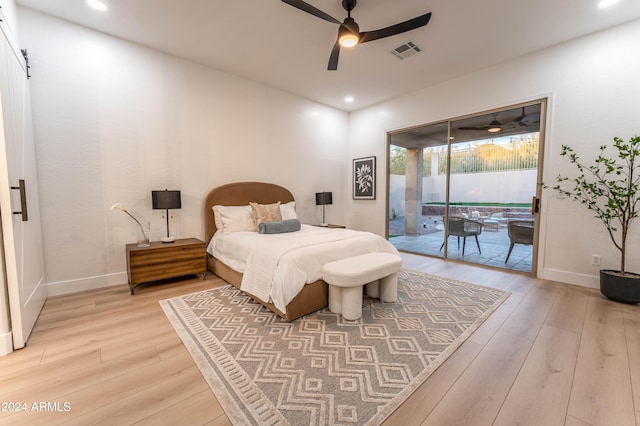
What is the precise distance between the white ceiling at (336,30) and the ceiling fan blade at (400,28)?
32 centimetres

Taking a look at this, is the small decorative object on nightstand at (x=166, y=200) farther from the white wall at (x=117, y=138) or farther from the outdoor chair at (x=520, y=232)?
the outdoor chair at (x=520, y=232)

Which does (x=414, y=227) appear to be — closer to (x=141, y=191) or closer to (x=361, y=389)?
(x=361, y=389)

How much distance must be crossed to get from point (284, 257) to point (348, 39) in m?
2.29

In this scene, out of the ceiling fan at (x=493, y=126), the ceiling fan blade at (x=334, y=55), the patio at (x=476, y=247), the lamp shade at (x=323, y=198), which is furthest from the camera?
the lamp shade at (x=323, y=198)

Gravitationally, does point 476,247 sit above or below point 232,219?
below

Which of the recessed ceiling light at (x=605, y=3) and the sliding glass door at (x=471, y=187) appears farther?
the sliding glass door at (x=471, y=187)

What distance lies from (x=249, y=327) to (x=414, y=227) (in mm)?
3959

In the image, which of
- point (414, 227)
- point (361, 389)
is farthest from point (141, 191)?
point (414, 227)

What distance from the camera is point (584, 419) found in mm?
1375

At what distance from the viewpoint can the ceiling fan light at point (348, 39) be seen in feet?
8.51

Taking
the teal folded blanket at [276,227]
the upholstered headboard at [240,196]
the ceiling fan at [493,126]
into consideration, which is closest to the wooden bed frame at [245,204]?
the upholstered headboard at [240,196]

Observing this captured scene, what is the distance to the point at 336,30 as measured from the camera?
3.04 meters

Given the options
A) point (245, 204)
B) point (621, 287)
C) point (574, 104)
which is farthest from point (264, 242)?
point (574, 104)

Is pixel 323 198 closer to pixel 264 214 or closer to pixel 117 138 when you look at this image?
pixel 264 214
